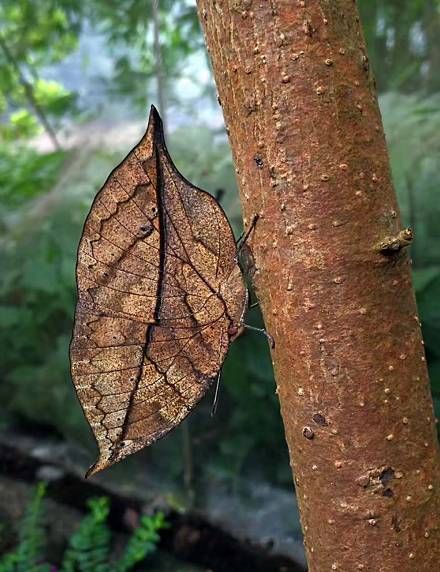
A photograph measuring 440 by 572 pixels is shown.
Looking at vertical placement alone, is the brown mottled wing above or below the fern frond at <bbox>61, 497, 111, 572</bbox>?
above

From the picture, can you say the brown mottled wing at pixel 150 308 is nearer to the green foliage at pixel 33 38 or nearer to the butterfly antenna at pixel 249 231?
the butterfly antenna at pixel 249 231

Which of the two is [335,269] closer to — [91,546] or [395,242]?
[395,242]

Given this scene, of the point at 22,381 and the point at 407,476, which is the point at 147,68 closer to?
the point at 22,381

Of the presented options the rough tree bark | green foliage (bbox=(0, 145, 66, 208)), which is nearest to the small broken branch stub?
the rough tree bark

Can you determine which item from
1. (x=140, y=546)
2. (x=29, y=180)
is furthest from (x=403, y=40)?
(x=140, y=546)

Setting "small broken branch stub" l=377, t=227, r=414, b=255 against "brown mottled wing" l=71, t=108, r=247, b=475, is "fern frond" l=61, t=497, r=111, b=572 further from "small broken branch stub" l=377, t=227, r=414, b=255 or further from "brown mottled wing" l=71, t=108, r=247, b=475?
"small broken branch stub" l=377, t=227, r=414, b=255

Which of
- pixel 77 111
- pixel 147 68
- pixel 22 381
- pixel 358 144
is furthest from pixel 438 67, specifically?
pixel 358 144

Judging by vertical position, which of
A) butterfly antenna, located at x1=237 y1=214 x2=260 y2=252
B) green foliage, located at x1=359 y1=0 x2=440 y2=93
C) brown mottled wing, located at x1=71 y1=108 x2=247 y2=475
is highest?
green foliage, located at x1=359 y1=0 x2=440 y2=93
